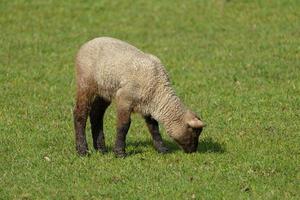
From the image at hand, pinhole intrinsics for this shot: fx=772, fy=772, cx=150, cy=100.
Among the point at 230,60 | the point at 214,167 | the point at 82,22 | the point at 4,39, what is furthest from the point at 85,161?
the point at 82,22

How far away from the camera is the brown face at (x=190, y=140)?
11.8 meters

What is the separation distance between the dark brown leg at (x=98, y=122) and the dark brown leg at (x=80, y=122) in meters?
0.30

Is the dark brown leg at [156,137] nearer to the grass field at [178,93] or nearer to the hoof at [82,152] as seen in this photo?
the grass field at [178,93]

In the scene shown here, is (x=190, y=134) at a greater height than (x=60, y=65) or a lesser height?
greater

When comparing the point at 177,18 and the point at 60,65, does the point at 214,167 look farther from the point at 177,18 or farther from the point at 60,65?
the point at 177,18

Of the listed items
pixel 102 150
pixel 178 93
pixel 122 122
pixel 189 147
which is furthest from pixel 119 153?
pixel 178 93

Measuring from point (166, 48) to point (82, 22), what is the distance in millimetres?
4519

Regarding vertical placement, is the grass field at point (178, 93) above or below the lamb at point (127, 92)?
below

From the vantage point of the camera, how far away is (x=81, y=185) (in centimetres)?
1032

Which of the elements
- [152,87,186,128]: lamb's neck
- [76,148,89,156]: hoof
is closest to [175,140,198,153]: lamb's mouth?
[152,87,186,128]: lamb's neck

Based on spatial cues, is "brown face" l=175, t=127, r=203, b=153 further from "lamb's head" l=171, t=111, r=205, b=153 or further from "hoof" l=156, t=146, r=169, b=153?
"hoof" l=156, t=146, r=169, b=153

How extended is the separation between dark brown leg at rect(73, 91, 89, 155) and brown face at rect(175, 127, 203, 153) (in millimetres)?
1463

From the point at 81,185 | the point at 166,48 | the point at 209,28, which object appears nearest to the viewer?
the point at 81,185

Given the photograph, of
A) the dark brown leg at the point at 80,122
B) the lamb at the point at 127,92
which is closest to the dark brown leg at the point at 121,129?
the lamb at the point at 127,92
